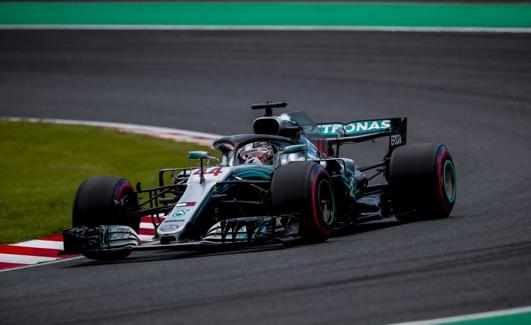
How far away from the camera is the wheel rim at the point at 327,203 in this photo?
39.5ft

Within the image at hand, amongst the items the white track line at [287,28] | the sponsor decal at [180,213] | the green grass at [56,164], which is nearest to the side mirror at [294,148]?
the sponsor decal at [180,213]

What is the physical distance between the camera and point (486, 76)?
22.7 metres

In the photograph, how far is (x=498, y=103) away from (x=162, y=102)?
6.90m

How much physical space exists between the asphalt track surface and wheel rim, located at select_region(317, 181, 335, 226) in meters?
0.24

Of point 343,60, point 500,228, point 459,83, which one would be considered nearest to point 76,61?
point 343,60

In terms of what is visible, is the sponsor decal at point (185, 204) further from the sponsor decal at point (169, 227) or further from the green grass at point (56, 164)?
the green grass at point (56, 164)

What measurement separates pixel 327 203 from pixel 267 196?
69cm

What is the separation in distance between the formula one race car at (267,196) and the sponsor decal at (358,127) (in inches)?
7.4

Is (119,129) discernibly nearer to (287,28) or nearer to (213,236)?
(287,28)

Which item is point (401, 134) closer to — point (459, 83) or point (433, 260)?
point (433, 260)

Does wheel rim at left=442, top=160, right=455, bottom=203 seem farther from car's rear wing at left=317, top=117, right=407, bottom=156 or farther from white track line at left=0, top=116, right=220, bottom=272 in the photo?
white track line at left=0, top=116, right=220, bottom=272

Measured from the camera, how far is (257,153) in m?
12.9

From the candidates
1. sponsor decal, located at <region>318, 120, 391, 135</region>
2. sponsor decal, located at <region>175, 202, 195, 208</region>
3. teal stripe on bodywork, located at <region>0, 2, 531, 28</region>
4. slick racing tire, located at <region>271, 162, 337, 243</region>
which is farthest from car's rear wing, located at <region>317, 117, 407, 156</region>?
teal stripe on bodywork, located at <region>0, 2, 531, 28</region>

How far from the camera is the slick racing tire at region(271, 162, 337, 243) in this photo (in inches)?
453
